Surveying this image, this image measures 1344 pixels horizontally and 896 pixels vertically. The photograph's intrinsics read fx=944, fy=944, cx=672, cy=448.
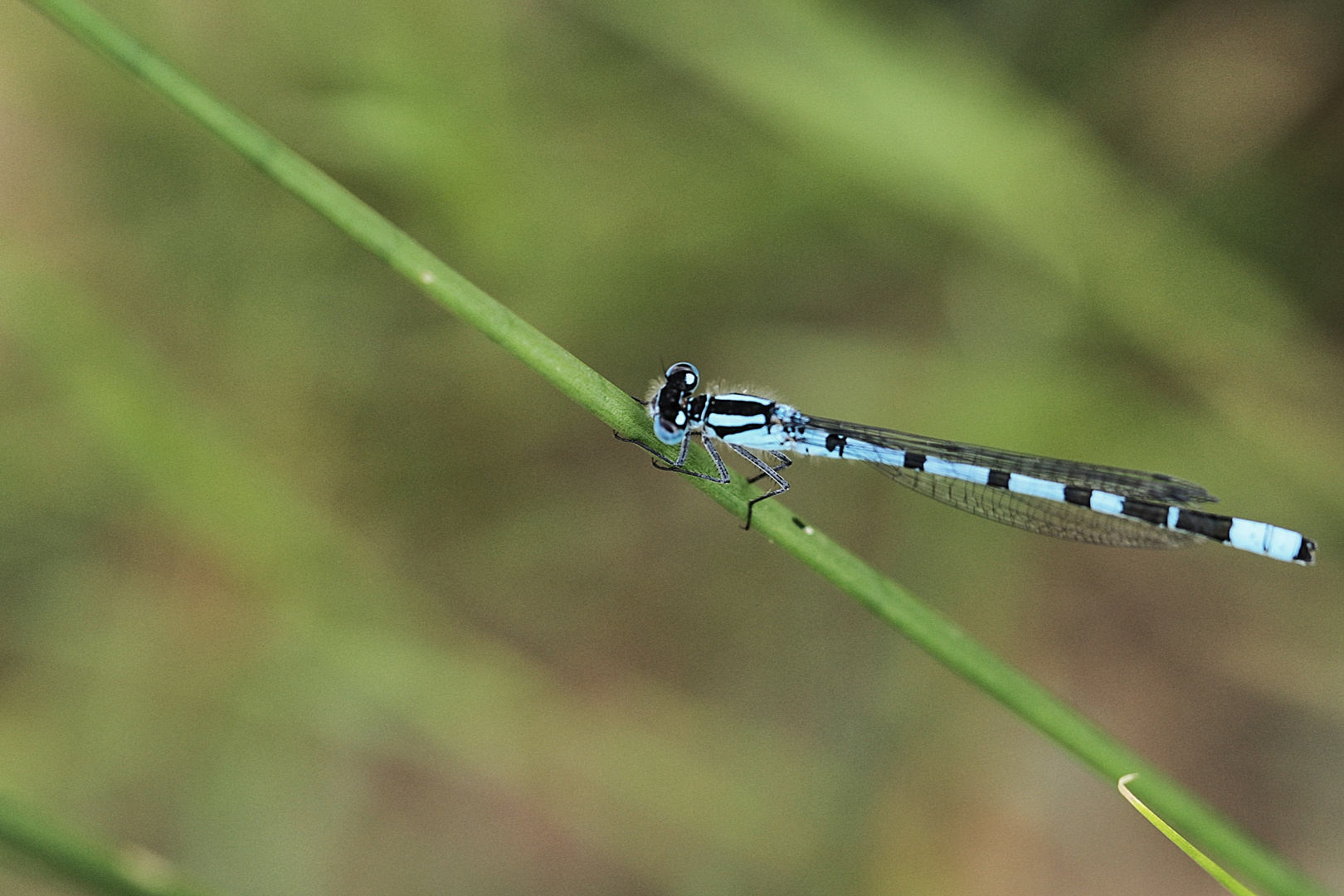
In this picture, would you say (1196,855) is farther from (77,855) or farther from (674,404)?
(77,855)

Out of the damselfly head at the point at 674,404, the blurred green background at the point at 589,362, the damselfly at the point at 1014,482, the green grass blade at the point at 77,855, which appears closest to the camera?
the green grass blade at the point at 77,855

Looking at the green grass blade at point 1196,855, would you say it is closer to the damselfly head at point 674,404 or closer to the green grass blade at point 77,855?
the damselfly head at point 674,404

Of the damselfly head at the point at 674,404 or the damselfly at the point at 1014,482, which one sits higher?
→ the damselfly at the point at 1014,482

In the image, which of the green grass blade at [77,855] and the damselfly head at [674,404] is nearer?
the green grass blade at [77,855]

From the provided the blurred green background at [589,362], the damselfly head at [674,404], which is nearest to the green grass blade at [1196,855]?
the damselfly head at [674,404]

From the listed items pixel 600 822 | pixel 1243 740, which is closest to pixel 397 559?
pixel 600 822

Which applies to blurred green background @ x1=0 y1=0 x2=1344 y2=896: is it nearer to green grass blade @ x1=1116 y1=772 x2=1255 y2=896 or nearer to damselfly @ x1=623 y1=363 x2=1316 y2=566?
damselfly @ x1=623 y1=363 x2=1316 y2=566

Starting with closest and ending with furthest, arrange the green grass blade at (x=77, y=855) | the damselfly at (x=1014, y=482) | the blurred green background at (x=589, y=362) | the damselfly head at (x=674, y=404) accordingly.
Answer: the green grass blade at (x=77, y=855) < the damselfly head at (x=674, y=404) < the damselfly at (x=1014, y=482) < the blurred green background at (x=589, y=362)

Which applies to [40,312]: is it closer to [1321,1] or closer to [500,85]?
[500,85]

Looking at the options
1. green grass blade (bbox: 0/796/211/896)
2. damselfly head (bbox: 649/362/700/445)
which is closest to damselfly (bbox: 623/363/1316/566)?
damselfly head (bbox: 649/362/700/445)

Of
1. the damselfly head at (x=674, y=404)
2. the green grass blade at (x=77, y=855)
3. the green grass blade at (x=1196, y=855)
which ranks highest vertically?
the damselfly head at (x=674, y=404)
